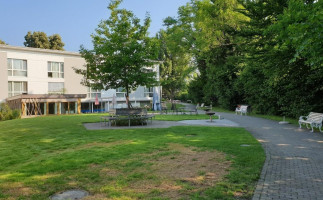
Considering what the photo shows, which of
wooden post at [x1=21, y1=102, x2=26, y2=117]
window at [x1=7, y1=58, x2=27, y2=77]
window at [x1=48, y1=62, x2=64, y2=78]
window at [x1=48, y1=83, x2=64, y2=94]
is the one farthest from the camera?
window at [x1=48, y1=83, x2=64, y2=94]

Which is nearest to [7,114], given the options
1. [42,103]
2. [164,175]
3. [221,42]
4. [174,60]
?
[42,103]

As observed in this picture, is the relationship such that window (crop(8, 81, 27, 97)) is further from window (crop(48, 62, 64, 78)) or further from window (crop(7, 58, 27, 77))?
window (crop(48, 62, 64, 78))

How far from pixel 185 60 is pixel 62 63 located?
21116mm

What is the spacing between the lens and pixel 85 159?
700cm

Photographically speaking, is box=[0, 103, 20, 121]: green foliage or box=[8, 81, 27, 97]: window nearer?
box=[0, 103, 20, 121]: green foliage

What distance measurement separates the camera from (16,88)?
3856 centimetres

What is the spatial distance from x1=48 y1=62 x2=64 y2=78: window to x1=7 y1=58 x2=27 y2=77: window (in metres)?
3.54

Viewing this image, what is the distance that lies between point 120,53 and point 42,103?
25.5 meters

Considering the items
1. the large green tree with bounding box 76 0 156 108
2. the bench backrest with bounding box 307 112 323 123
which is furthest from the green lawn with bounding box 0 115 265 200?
the large green tree with bounding box 76 0 156 108

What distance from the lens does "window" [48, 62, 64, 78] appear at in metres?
41.4

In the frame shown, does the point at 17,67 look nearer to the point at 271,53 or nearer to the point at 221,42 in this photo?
the point at 221,42

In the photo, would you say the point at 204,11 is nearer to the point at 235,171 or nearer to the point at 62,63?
the point at 62,63

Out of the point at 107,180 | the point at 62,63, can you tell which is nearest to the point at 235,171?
the point at 107,180

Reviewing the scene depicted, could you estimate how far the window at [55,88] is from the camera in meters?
41.6
